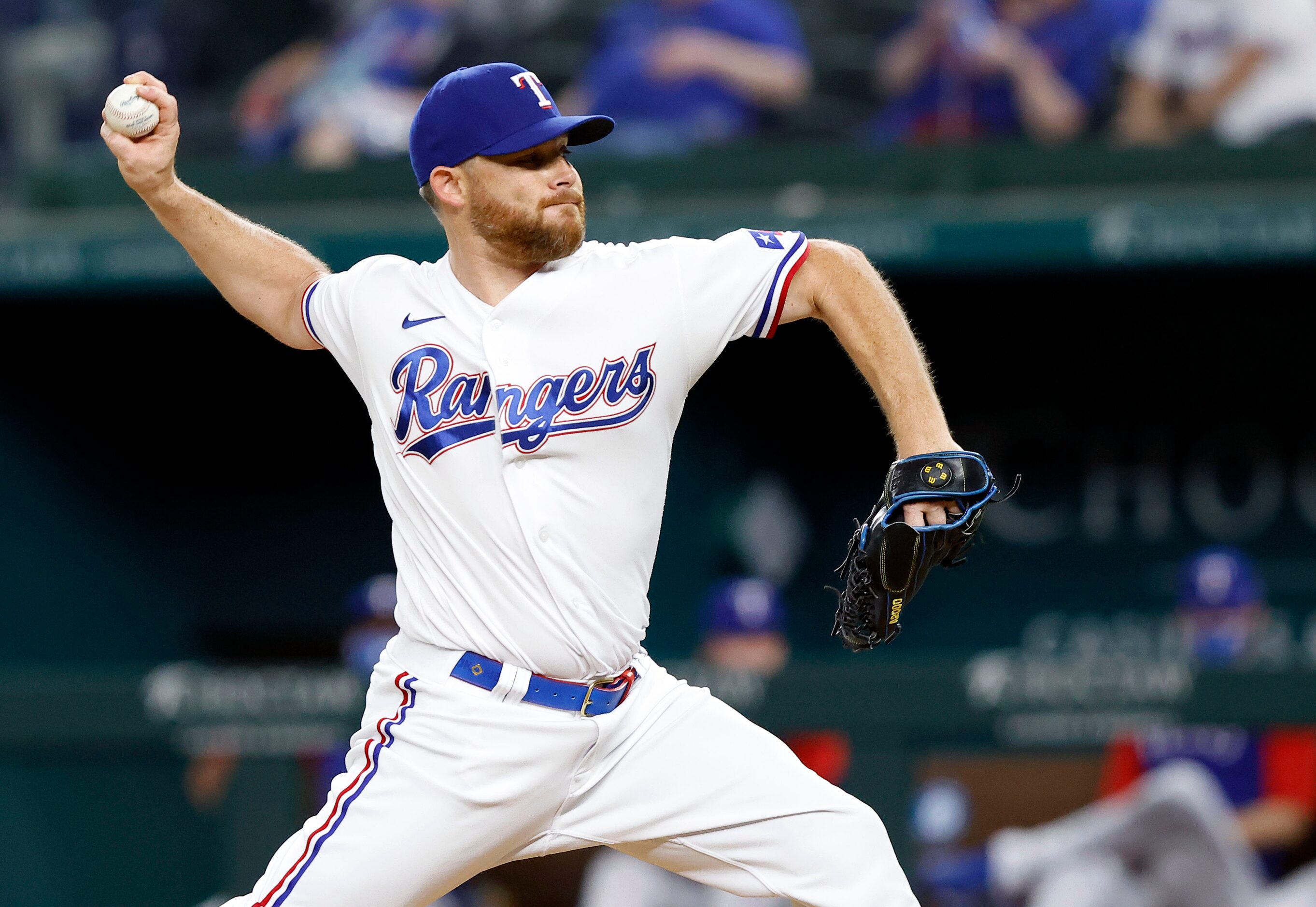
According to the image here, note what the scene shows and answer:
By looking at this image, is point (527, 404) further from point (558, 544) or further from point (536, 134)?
point (536, 134)

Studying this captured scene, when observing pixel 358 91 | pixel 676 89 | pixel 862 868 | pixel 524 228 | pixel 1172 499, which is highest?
pixel 358 91

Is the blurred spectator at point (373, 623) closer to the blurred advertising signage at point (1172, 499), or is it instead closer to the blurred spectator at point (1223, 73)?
the blurred advertising signage at point (1172, 499)

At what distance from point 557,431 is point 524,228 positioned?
31 cm

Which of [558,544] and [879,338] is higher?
[879,338]

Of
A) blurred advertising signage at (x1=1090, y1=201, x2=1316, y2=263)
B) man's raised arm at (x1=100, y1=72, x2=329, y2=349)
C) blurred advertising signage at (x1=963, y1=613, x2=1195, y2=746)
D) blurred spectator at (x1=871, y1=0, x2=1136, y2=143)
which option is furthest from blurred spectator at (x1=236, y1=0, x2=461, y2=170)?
man's raised arm at (x1=100, y1=72, x2=329, y2=349)

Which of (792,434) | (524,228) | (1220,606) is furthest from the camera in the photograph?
(792,434)

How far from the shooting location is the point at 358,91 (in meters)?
6.10

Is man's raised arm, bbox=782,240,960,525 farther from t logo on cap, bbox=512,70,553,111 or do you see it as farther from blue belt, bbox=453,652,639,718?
blue belt, bbox=453,652,639,718

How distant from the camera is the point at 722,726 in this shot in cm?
262

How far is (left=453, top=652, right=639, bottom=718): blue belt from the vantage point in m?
2.56

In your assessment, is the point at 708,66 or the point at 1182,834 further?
the point at 708,66

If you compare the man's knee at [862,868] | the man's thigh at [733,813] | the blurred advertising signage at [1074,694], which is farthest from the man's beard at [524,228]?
the blurred advertising signage at [1074,694]

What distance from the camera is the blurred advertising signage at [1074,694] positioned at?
4.15 metres

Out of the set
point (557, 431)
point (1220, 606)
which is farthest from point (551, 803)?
point (1220, 606)
